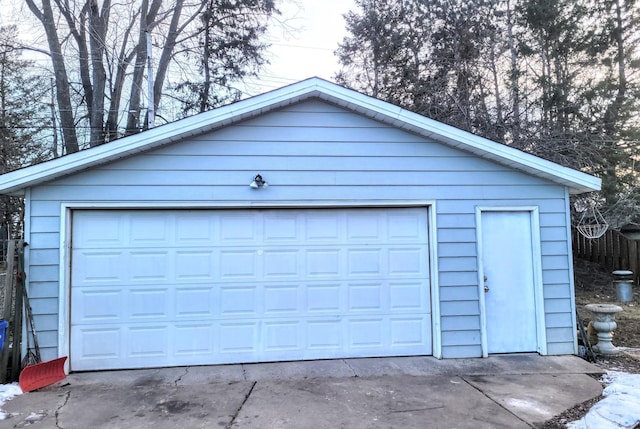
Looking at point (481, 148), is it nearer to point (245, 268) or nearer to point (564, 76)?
point (245, 268)

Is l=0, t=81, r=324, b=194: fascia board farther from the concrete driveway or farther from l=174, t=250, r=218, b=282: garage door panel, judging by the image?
the concrete driveway

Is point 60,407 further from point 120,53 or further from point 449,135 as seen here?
A: point 120,53

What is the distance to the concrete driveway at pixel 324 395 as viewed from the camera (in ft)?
12.4

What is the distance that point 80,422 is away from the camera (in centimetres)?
375

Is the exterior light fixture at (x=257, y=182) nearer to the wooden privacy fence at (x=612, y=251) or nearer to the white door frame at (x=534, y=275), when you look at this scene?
the white door frame at (x=534, y=275)

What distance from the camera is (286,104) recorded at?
18.4 ft

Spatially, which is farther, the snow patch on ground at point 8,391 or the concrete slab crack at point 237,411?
the snow patch on ground at point 8,391

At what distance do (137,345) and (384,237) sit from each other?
3.51m

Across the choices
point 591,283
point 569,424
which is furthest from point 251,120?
point 591,283

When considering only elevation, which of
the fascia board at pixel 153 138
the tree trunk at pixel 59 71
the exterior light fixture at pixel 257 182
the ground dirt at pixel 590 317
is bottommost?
the ground dirt at pixel 590 317

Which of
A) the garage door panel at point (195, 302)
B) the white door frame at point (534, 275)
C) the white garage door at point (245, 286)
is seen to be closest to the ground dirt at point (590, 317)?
the white door frame at point (534, 275)

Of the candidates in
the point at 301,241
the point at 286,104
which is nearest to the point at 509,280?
the point at 301,241

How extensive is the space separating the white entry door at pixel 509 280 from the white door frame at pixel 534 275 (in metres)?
0.02

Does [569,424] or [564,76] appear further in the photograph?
[564,76]
